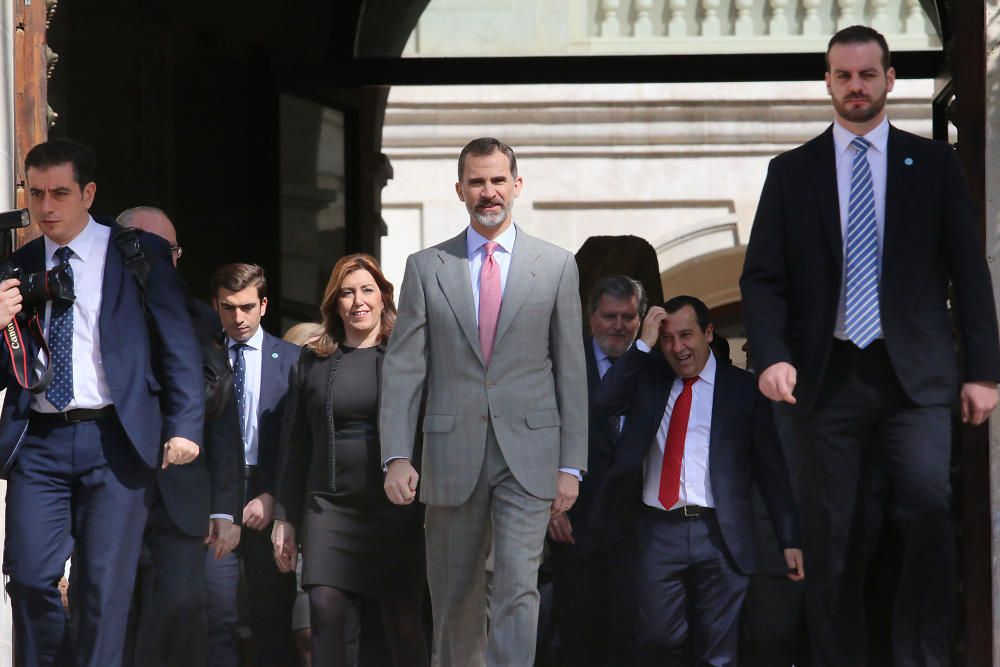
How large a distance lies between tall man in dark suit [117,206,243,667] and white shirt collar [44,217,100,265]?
0.26 m

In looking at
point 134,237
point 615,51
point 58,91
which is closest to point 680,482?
point 134,237

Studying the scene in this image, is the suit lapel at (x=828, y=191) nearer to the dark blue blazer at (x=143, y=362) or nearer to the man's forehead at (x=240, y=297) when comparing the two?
the dark blue blazer at (x=143, y=362)

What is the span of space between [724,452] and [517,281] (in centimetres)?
119

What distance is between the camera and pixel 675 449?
7449mm

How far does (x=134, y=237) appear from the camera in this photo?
6586 millimetres

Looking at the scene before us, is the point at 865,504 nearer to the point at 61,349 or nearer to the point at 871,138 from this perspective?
the point at 871,138

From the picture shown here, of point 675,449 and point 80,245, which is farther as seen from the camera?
point 675,449

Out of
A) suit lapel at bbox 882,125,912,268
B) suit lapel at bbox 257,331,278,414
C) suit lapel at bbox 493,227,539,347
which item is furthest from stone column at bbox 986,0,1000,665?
suit lapel at bbox 257,331,278,414

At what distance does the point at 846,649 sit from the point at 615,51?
11636 millimetres

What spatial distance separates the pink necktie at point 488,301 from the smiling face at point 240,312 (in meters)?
1.84

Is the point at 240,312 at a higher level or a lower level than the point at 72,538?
higher

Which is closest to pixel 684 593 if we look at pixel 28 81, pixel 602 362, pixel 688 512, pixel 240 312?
pixel 688 512

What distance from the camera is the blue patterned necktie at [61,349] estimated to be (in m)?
6.36

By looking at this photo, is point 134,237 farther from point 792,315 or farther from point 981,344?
point 981,344
